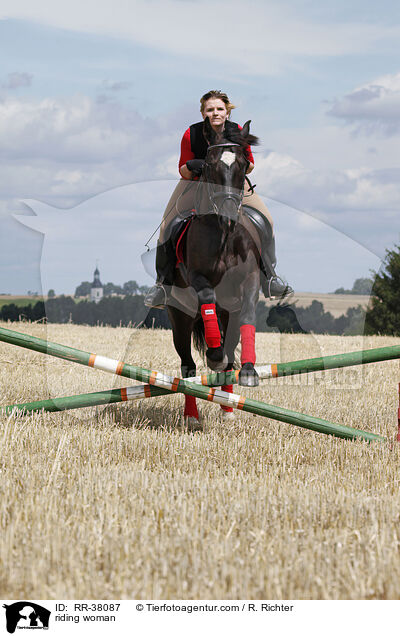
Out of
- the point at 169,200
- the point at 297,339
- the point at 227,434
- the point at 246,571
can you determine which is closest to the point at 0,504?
the point at 246,571

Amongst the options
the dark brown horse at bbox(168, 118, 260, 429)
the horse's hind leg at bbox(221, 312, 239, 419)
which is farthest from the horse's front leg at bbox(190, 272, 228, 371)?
the horse's hind leg at bbox(221, 312, 239, 419)

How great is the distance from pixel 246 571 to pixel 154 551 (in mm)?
472

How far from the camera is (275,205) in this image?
5465 millimetres

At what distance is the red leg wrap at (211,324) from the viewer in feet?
16.2

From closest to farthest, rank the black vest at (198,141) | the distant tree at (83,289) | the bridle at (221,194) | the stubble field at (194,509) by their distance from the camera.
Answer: the stubble field at (194,509), the bridle at (221,194), the black vest at (198,141), the distant tree at (83,289)

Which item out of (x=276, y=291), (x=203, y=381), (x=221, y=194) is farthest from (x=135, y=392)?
(x=221, y=194)

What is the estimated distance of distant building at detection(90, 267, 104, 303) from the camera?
562cm

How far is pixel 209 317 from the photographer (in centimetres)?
495

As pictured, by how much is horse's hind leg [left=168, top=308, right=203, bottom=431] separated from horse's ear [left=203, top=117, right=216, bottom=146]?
1.99 metres

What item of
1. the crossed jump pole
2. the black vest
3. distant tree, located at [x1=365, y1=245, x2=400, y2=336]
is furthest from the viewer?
distant tree, located at [x1=365, y1=245, x2=400, y2=336]

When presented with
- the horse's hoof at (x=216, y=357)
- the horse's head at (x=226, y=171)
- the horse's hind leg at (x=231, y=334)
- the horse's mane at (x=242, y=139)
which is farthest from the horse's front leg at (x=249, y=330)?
the horse's mane at (x=242, y=139)

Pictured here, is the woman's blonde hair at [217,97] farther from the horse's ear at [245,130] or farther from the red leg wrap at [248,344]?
the red leg wrap at [248,344]

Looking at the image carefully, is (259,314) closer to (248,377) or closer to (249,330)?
(249,330)
